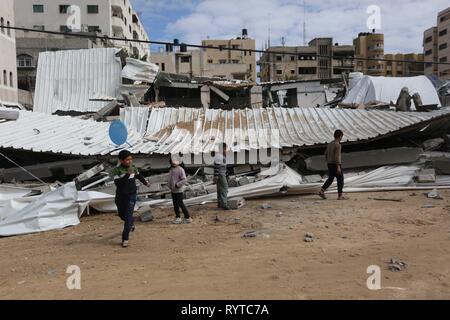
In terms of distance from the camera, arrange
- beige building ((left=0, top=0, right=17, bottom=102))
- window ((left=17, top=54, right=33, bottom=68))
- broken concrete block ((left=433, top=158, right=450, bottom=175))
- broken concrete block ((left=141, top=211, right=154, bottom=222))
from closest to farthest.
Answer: broken concrete block ((left=141, top=211, right=154, bottom=222)) → broken concrete block ((left=433, top=158, right=450, bottom=175)) → beige building ((left=0, top=0, right=17, bottom=102)) → window ((left=17, top=54, right=33, bottom=68))

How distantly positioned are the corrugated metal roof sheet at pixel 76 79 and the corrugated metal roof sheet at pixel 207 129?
5.84 metres

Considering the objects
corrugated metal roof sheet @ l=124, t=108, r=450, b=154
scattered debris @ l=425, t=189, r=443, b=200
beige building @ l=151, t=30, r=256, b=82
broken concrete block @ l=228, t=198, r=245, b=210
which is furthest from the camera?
beige building @ l=151, t=30, r=256, b=82

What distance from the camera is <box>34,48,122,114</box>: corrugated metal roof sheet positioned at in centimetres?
1927

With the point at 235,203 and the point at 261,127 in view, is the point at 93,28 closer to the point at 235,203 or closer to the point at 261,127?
the point at 261,127

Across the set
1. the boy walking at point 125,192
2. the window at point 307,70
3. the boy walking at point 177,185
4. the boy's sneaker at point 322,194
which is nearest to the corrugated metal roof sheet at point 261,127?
the boy's sneaker at point 322,194

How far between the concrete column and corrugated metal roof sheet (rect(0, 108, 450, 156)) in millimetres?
8470

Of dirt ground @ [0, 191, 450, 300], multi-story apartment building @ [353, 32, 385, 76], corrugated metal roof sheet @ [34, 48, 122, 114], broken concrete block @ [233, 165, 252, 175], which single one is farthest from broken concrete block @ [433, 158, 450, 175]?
multi-story apartment building @ [353, 32, 385, 76]

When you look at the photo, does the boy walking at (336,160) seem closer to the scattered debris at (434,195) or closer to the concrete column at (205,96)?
the scattered debris at (434,195)

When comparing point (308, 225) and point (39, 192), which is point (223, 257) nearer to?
point (308, 225)

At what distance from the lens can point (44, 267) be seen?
5855mm

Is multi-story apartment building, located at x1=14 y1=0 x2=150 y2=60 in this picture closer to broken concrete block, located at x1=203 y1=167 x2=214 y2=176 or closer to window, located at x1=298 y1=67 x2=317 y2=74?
window, located at x1=298 y1=67 x2=317 y2=74

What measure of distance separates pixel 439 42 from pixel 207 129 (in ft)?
205

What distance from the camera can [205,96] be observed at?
910 inches
